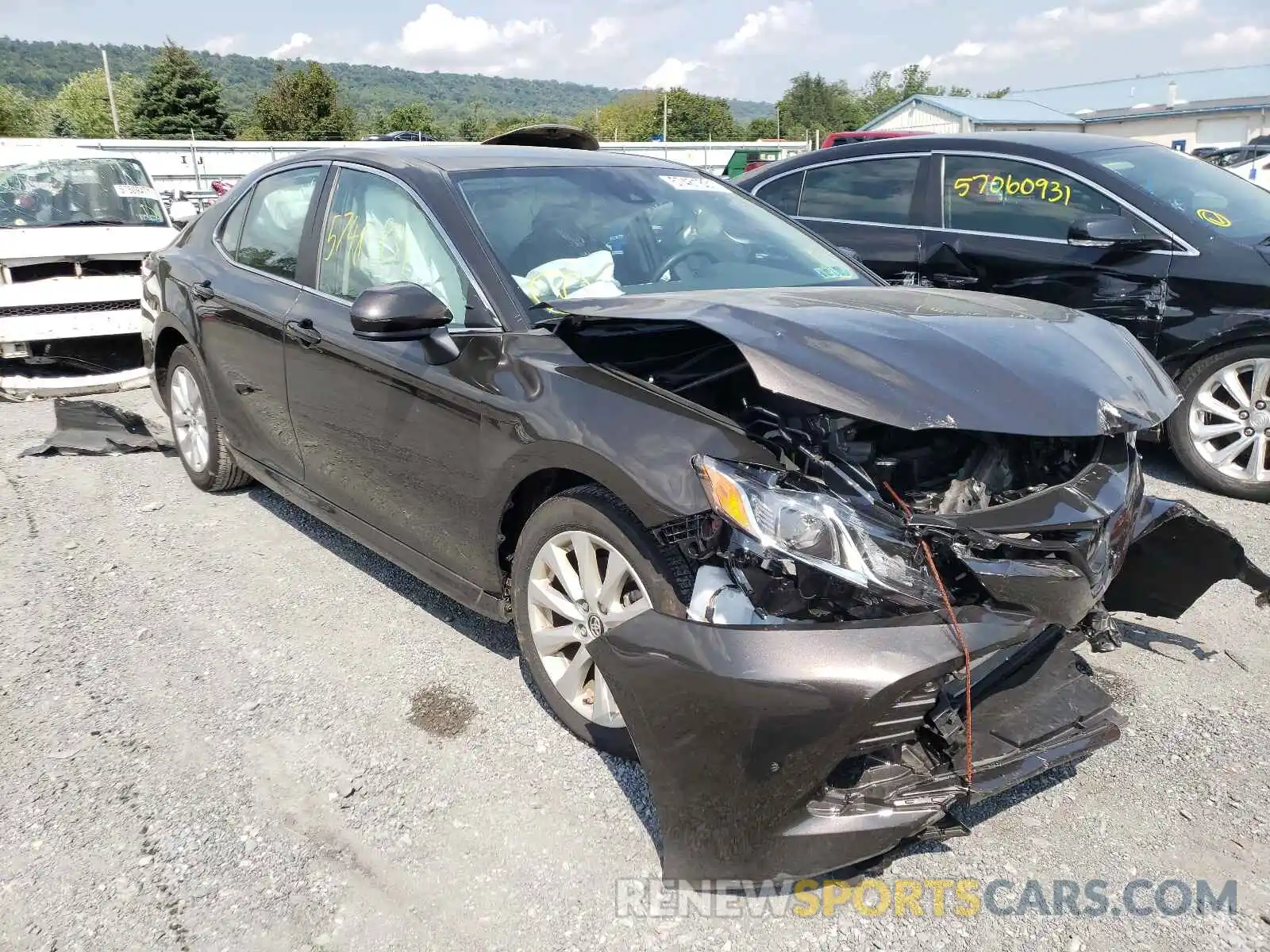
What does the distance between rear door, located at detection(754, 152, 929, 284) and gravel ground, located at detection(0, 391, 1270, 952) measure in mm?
2903

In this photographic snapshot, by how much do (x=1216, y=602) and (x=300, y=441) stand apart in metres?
3.67

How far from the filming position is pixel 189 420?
5.02 meters

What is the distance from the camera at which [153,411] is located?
6863 millimetres

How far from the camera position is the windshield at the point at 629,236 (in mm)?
3189

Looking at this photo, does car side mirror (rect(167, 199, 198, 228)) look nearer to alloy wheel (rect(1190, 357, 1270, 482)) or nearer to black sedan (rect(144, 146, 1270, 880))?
black sedan (rect(144, 146, 1270, 880))

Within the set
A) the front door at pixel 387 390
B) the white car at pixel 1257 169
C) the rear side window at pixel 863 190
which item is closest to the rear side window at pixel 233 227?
the front door at pixel 387 390

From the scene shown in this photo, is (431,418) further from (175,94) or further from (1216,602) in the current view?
(175,94)

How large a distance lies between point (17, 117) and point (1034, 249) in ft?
222

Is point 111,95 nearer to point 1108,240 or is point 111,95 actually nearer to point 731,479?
point 1108,240

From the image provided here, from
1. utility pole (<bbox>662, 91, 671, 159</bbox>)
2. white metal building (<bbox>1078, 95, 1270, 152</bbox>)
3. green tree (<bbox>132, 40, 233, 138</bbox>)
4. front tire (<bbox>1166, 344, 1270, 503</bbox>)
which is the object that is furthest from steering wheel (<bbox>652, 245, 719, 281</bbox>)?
utility pole (<bbox>662, 91, 671, 159</bbox>)

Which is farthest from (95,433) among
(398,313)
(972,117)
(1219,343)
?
(972,117)

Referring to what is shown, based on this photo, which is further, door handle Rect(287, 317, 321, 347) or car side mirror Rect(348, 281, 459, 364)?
door handle Rect(287, 317, 321, 347)

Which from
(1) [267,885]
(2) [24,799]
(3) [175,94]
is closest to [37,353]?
(2) [24,799]

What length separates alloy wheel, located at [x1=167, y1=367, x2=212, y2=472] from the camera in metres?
4.86
